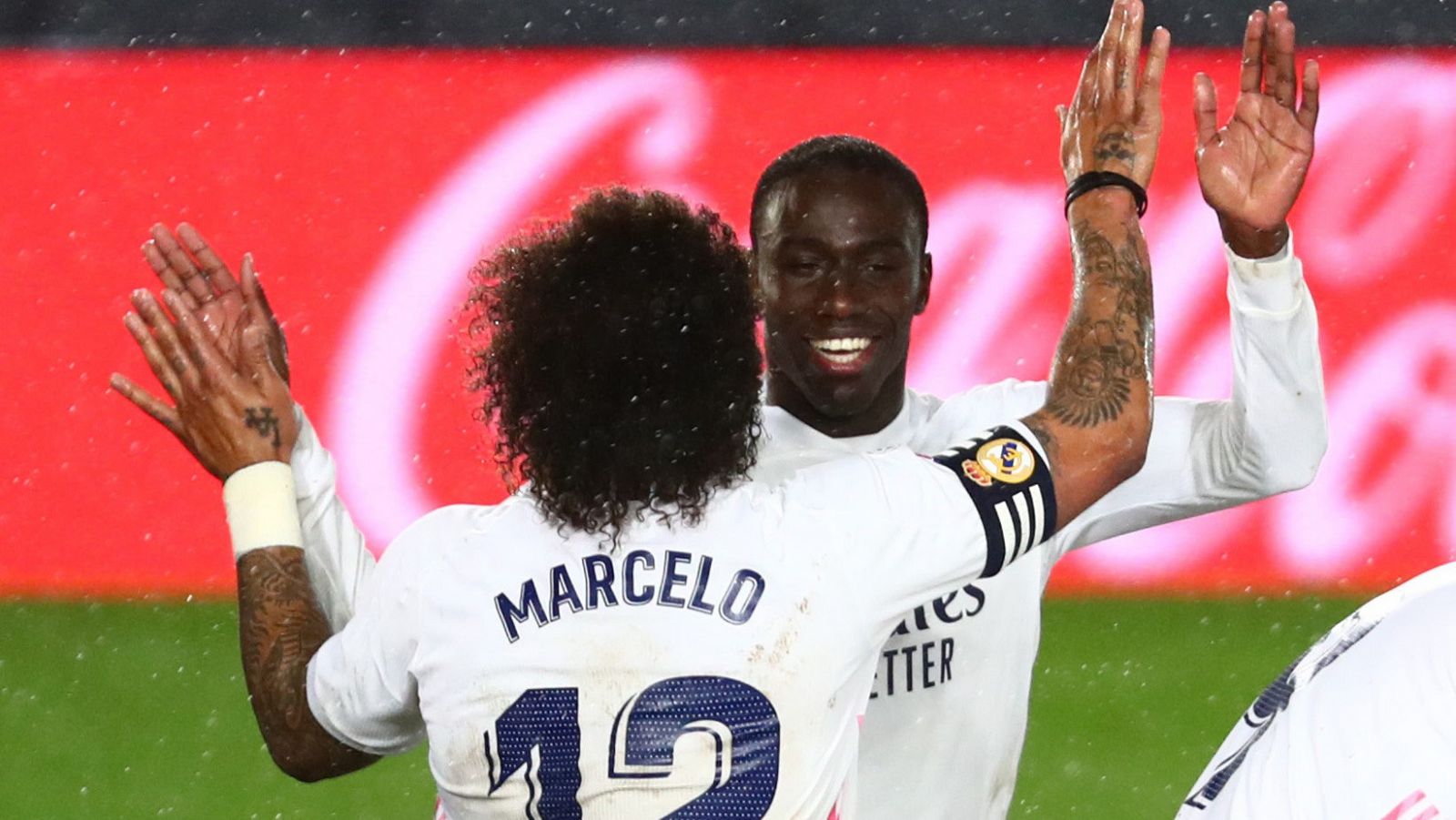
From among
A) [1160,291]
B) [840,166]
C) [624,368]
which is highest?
[1160,291]

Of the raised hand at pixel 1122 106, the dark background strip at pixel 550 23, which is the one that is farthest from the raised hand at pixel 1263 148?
the dark background strip at pixel 550 23

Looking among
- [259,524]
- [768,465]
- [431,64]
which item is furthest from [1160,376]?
[259,524]

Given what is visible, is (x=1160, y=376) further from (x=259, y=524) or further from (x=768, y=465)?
(x=259, y=524)

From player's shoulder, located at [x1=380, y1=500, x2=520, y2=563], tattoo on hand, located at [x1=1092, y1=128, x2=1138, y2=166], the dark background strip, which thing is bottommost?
player's shoulder, located at [x1=380, y1=500, x2=520, y2=563]

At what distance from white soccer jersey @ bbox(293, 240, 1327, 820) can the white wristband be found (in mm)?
130

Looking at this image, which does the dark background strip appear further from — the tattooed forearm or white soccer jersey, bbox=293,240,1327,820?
the tattooed forearm

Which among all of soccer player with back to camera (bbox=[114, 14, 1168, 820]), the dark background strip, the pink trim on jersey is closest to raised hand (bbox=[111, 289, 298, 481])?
soccer player with back to camera (bbox=[114, 14, 1168, 820])

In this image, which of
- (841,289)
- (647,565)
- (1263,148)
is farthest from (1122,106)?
(647,565)

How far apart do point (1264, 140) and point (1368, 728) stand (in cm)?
108

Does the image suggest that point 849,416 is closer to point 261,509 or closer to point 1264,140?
point 1264,140

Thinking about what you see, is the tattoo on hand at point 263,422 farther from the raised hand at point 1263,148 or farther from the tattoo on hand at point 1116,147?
the raised hand at point 1263,148

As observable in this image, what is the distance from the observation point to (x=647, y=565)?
2508mm

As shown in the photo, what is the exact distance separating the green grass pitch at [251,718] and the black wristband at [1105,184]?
303 centimetres

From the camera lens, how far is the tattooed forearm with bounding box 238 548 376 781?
263cm
